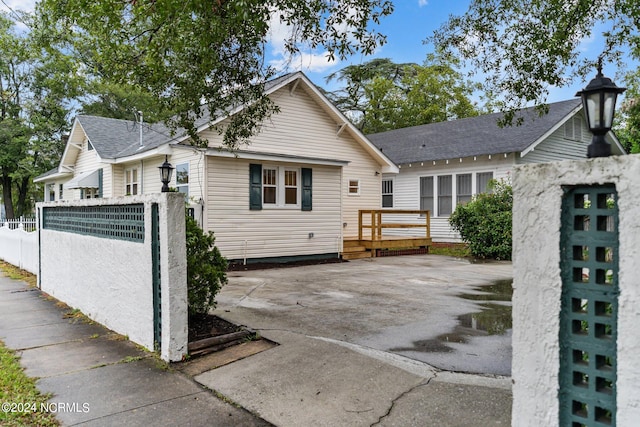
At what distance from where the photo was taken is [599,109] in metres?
2.04

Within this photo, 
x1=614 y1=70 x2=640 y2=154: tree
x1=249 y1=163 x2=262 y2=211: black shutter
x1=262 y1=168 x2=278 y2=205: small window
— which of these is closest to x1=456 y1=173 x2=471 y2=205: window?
x1=262 y1=168 x2=278 y2=205: small window

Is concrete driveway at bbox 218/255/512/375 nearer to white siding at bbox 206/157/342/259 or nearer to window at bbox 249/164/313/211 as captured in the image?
white siding at bbox 206/157/342/259

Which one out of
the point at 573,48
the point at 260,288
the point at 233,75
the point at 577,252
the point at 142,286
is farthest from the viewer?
the point at 260,288

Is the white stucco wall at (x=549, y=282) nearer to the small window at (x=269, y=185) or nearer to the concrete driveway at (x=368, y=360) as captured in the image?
the concrete driveway at (x=368, y=360)

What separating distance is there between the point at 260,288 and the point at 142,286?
154 inches

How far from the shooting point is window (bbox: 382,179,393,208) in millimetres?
19266

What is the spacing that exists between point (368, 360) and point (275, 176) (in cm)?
953

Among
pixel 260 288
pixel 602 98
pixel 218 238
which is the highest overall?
pixel 602 98

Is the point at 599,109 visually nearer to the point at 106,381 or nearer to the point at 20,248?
the point at 106,381

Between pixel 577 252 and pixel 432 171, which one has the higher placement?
pixel 432 171

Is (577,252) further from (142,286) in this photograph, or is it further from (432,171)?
(432,171)

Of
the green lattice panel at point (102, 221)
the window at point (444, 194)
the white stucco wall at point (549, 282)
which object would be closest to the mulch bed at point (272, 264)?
the green lattice panel at point (102, 221)

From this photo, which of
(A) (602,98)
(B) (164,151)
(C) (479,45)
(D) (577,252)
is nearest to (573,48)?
(C) (479,45)

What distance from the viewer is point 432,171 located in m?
17.5
